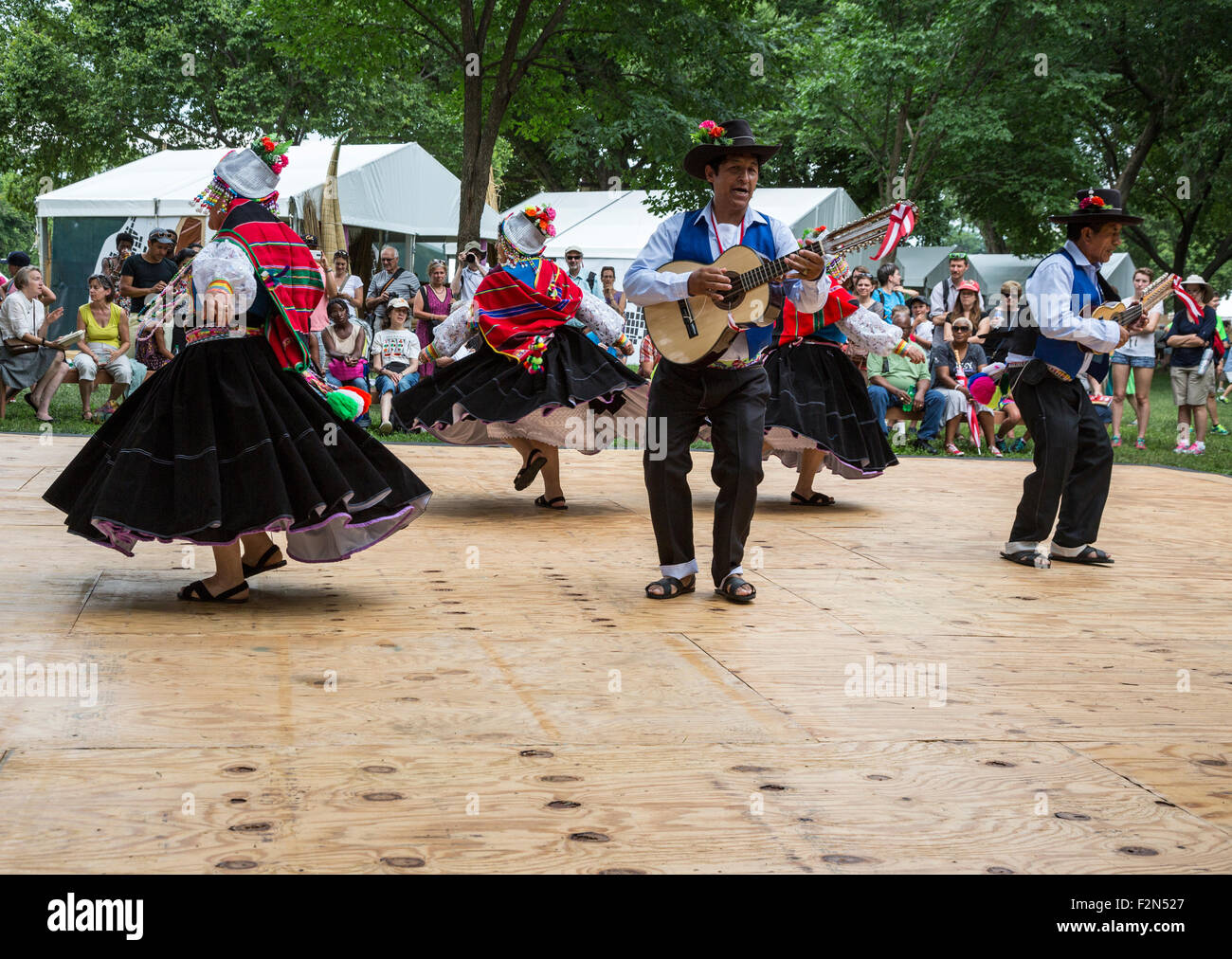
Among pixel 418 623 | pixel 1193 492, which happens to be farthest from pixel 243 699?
pixel 1193 492

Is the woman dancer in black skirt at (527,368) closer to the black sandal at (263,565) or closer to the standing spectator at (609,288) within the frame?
the black sandal at (263,565)

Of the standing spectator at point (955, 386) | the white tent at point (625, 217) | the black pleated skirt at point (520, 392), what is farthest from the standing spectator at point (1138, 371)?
the white tent at point (625, 217)

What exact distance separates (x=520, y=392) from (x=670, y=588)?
8.46 feet

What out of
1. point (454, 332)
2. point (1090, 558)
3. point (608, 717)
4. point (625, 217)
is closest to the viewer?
point (608, 717)

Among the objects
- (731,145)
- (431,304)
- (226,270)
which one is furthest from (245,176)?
(431,304)

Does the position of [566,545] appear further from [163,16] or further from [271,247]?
[163,16]

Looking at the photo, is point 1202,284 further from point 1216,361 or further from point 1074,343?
point 1074,343

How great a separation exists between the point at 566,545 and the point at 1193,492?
588cm

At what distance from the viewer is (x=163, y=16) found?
103ft

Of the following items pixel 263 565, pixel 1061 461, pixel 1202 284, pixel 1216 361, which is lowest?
pixel 263 565

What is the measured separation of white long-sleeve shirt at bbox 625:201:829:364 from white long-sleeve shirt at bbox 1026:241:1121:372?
5.25 feet

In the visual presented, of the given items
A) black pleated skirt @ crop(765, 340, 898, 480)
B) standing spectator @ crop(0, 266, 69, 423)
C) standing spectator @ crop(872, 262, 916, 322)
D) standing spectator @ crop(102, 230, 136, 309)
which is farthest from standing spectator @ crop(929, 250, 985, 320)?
standing spectator @ crop(0, 266, 69, 423)

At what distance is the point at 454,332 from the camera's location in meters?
8.29

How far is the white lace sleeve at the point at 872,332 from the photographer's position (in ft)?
26.7
